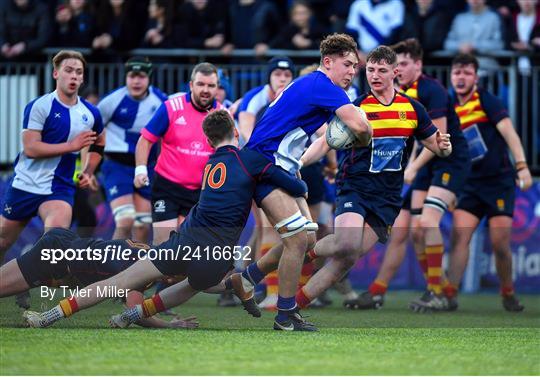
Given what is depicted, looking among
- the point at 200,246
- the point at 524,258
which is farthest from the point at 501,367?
the point at 524,258

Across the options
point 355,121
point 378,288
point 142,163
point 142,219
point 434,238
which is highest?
point 355,121

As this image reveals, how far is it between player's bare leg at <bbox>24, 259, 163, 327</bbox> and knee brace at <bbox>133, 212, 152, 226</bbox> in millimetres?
4063

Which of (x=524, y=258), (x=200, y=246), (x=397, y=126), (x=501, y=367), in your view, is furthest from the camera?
(x=524, y=258)

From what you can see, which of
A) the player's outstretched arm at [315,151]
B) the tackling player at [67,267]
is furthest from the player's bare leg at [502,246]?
the tackling player at [67,267]

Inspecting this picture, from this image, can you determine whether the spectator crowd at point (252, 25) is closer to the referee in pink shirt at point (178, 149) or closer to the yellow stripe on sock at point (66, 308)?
the referee in pink shirt at point (178, 149)

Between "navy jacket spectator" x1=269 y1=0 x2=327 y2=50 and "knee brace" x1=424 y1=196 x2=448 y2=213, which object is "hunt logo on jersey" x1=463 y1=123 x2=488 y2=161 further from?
"navy jacket spectator" x1=269 y1=0 x2=327 y2=50

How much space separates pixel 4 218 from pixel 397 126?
3.57m

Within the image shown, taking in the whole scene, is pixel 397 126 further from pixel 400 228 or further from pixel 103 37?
pixel 103 37

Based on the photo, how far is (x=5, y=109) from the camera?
16625mm

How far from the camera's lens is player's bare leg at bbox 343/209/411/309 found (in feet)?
42.0

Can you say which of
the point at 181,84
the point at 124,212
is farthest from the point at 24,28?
the point at 124,212

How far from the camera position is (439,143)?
10609 mm

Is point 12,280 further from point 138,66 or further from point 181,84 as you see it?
point 181,84

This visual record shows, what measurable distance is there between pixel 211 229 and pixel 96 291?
0.93 metres
